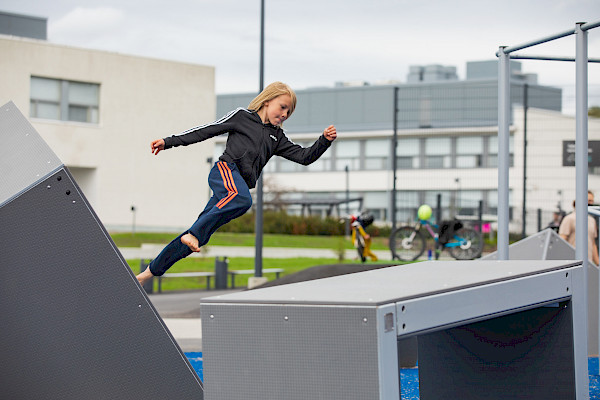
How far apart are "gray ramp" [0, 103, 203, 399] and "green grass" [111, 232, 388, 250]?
2682cm

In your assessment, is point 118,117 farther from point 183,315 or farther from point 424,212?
point 183,315

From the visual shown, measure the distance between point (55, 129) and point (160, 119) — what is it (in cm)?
521

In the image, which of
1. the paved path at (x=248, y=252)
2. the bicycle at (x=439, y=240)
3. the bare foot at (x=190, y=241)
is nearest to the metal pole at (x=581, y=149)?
the bare foot at (x=190, y=241)

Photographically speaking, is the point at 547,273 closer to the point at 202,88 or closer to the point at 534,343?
the point at 534,343

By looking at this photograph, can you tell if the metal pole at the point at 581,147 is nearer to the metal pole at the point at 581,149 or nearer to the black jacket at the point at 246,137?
the metal pole at the point at 581,149

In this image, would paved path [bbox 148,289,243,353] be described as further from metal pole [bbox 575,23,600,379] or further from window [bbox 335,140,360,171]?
window [bbox 335,140,360,171]

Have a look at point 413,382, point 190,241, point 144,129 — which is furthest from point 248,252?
point 190,241

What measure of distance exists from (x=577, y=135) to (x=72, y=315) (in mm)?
2995

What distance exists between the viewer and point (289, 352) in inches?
102

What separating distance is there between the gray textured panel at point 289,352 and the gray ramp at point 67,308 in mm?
1130

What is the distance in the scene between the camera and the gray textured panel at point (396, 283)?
261 cm

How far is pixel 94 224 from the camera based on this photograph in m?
3.67

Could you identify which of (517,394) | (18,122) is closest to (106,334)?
(18,122)

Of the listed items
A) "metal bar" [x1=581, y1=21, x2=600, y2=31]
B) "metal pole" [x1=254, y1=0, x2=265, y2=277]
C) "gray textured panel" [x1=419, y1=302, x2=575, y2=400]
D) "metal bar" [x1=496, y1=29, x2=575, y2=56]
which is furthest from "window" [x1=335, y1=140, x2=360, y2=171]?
"gray textured panel" [x1=419, y1=302, x2=575, y2=400]
